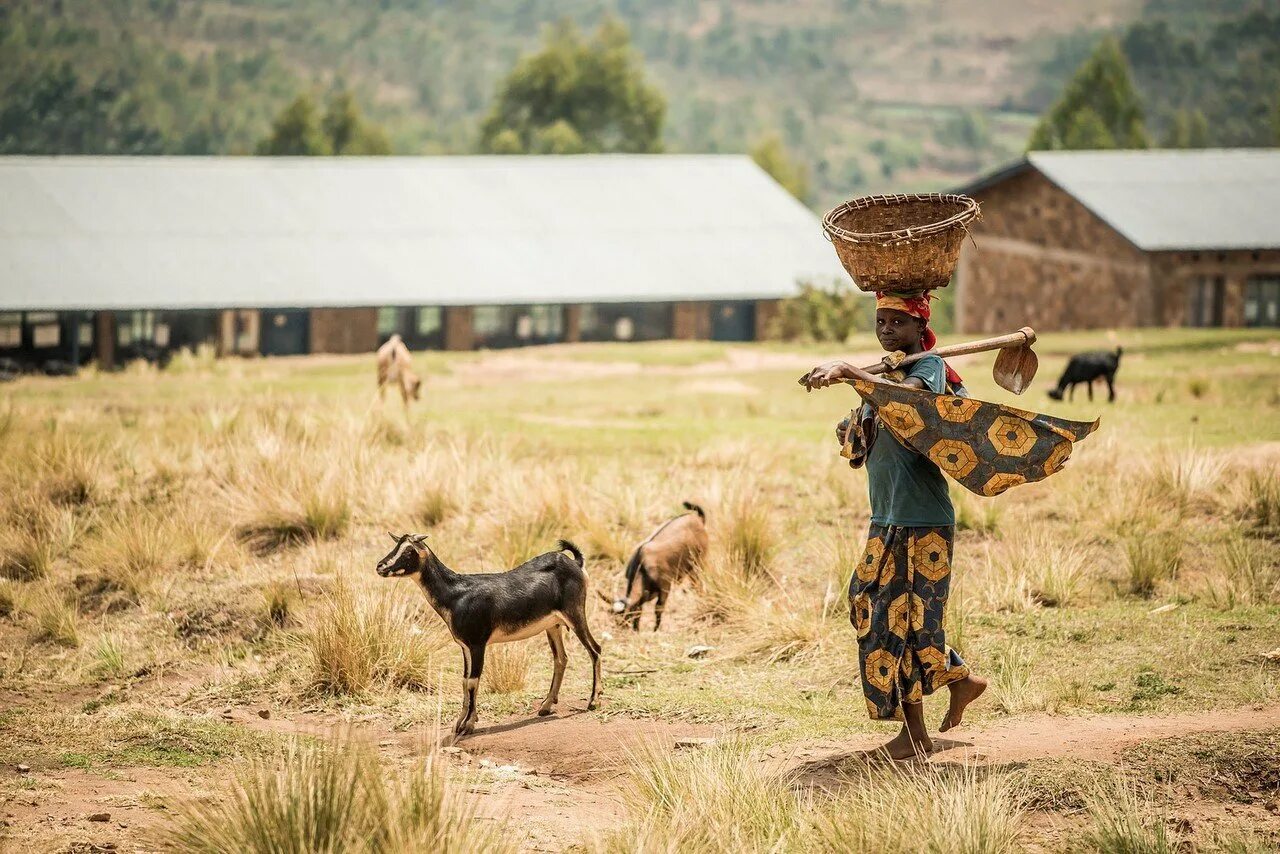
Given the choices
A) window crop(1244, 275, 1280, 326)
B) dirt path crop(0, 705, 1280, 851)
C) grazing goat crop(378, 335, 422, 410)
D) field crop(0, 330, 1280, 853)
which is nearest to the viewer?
field crop(0, 330, 1280, 853)

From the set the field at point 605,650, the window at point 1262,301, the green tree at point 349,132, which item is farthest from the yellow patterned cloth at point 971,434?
the green tree at point 349,132

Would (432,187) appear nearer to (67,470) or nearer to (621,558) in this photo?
(67,470)

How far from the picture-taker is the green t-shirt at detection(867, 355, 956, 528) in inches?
295

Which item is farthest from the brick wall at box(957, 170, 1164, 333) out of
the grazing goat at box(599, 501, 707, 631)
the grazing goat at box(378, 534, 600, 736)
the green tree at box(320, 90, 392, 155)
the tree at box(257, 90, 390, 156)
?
the green tree at box(320, 90, 392, 155)

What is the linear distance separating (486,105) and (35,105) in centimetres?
7243

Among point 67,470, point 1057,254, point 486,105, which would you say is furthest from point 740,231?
point 486,105

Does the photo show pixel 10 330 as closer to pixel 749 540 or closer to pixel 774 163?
pixel 749 540

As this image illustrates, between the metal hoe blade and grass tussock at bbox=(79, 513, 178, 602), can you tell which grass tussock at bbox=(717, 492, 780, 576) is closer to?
grass tussock at bbox=(79, 513, 178, 602)

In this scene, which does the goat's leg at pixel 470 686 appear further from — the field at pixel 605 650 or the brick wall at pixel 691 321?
the brick wall at pixel 691 321

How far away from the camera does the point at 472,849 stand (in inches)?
246

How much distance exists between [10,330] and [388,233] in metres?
10.0

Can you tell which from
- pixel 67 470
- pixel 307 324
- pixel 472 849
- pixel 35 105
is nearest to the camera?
pixel 472 849

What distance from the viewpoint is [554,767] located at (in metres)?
8.33

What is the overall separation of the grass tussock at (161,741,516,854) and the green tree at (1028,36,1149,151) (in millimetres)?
82770
